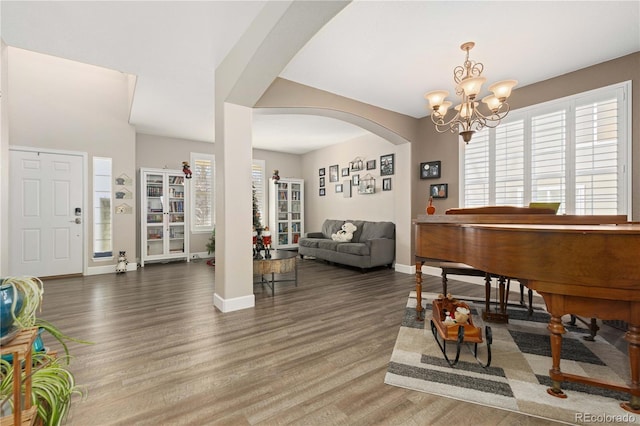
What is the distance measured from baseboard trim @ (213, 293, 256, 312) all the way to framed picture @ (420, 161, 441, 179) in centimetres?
355

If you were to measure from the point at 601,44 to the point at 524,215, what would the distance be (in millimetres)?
2152

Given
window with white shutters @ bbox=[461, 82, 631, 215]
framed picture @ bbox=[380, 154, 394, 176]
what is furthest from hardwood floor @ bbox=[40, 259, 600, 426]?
framed picture @ bbox=[380, 154, 394, 176]

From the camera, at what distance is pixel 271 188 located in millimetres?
7414

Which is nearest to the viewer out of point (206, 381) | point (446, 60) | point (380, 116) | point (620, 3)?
point (206, 381)

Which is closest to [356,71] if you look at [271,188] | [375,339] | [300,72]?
[300,72]

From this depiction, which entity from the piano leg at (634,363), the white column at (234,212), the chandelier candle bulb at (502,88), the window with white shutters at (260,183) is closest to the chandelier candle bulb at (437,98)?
the chandelier candle bulb at (502,88)

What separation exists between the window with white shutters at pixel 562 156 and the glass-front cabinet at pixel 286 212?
14.8 ft

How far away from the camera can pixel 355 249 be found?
5.00m

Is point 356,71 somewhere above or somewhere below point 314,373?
above

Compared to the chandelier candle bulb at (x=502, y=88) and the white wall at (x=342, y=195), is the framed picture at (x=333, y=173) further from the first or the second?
the chandelier candle bulb at (x=502, y=88)

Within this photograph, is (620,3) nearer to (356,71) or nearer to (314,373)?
(356,71)

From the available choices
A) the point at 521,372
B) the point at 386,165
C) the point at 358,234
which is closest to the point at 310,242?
the point at 358,234

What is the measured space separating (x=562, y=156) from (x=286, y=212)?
5.68 m

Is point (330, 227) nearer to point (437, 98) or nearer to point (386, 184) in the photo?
point (386, 184)
